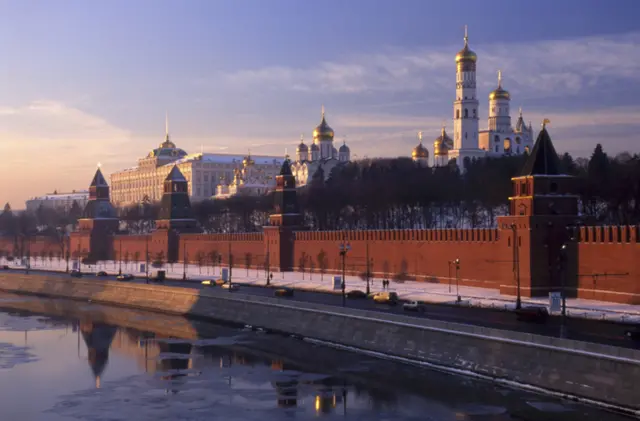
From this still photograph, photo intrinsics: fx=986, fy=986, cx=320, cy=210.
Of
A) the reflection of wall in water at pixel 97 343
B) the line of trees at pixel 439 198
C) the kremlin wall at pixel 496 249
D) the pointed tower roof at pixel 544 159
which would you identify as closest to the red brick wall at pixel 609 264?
the kremlin wall at pixel 496 249

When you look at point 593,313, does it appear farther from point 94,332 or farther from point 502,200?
point 502,200

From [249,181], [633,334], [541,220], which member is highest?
[249,181]

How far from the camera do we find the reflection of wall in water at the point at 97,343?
28766 mm

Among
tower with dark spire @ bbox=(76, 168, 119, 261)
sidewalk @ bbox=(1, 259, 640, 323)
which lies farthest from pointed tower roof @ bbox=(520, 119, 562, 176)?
tower with dark spire @ bbox=(76, 168, 119, 261)

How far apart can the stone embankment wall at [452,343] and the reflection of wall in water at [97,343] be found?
372 centimetres

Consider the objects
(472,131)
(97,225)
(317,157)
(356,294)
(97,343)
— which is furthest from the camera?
(317,157)

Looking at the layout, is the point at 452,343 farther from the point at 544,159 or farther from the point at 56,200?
the point at 56,200

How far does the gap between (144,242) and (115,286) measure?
19603mm

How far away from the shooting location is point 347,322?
29.8 m

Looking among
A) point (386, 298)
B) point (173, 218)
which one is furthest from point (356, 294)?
point (173, 218)

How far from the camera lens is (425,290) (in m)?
38.0

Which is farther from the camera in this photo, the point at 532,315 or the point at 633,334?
the point at 532,315

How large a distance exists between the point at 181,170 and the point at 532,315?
101852mm

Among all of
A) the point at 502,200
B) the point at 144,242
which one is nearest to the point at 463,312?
the point at 502,200
